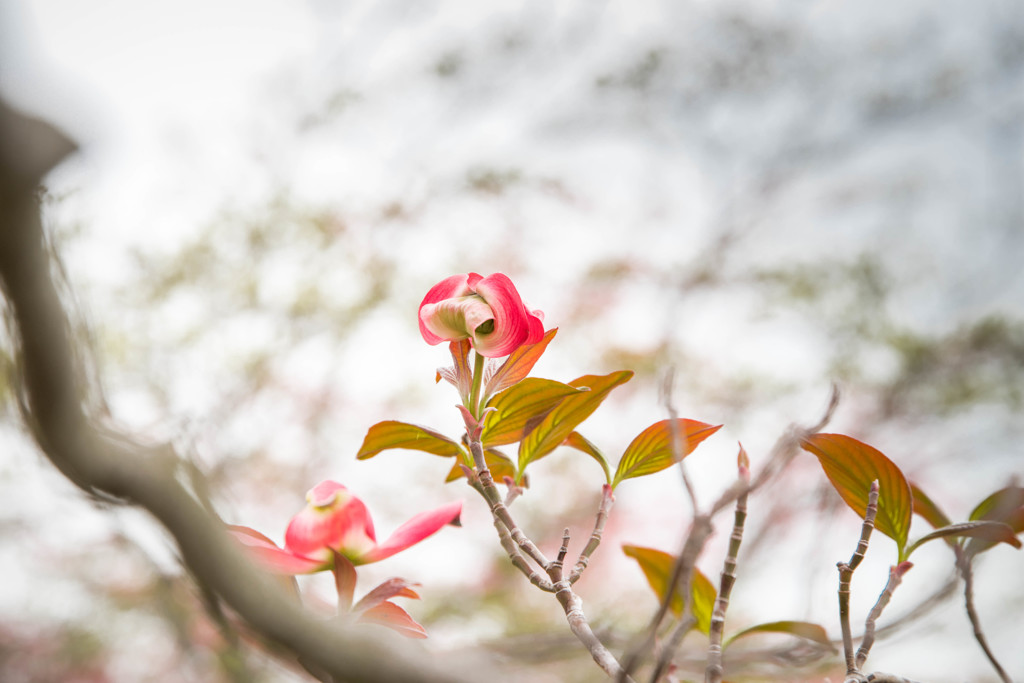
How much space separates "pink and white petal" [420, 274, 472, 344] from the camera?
0.92 feet

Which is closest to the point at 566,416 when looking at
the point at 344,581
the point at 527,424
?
the point at 527,424

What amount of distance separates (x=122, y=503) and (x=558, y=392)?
17 cm

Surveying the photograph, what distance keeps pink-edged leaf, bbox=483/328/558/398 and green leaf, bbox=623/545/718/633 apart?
0.13 meters

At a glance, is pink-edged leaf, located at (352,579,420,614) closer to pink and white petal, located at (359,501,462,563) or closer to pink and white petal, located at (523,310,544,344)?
pink and white petal, located at (359,501,462,563)

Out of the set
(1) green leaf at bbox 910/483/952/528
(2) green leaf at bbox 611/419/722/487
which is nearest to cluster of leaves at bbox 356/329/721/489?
(2) green leaf at bbox 611/419/722/487

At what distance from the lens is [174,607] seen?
217 cm

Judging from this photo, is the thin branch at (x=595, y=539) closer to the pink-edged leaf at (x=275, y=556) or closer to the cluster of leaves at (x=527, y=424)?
the cluster of leaves at (x=527, y=424)

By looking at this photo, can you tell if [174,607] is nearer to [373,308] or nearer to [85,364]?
[373,308]

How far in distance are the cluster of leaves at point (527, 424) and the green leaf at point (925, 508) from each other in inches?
4.3

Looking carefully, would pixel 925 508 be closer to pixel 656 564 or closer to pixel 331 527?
pixel 656 564

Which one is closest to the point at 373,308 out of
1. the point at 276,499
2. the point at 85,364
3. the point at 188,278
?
the point at 188,278

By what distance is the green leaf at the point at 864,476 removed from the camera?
0.82 ft

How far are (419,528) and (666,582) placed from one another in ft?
0.48

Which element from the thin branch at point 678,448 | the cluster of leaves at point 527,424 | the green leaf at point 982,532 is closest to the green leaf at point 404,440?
the cluster of leaves at point 527,424
